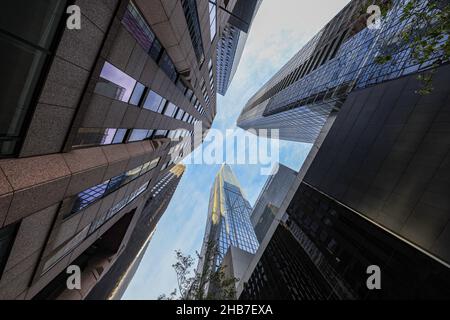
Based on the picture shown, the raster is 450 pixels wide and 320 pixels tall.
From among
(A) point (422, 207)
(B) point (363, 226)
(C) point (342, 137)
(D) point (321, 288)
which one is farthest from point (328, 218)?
(A) point (422, 207)

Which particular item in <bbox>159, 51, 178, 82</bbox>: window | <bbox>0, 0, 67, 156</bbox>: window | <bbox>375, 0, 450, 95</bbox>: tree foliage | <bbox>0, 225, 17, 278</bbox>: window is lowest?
<bbox>0, 225, 17, 278</bbox>: window

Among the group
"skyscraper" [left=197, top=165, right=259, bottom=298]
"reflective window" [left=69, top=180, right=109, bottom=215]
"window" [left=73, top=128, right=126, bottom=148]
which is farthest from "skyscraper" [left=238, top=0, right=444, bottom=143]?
"skyscraper" [left=197, top=165, right=259, bottom=298]

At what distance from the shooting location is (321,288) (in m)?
19.3

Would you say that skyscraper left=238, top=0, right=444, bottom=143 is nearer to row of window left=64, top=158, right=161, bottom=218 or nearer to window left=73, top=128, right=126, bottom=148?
window left=73, top=128, right=126, bottom=148

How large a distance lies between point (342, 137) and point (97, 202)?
73.3 feet

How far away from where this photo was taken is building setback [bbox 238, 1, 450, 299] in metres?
10.2

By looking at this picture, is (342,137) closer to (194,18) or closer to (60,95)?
(194,18)

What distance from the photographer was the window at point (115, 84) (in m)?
8.81

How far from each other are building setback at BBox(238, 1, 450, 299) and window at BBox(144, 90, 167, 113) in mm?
17014

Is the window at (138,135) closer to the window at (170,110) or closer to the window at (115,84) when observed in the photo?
the window at (170,110)

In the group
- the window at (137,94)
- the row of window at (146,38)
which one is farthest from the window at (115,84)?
the row of window at (146,38)

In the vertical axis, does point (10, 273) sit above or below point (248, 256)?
above

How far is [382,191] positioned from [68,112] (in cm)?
1800

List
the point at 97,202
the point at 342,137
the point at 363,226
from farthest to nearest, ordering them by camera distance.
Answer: the point at 342,137 < the point at 363,226 < the point at 97,202
